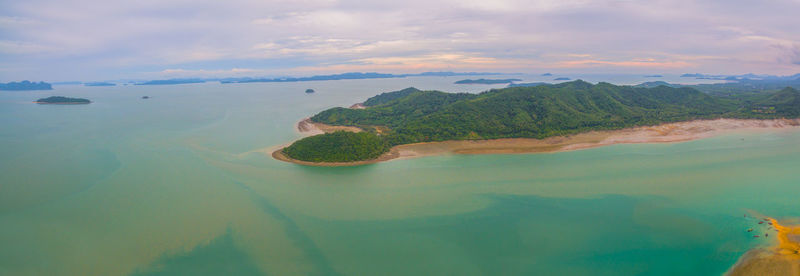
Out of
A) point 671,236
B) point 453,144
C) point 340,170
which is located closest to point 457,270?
point 671,236

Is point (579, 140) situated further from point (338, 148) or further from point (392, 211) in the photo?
point (392, 211)

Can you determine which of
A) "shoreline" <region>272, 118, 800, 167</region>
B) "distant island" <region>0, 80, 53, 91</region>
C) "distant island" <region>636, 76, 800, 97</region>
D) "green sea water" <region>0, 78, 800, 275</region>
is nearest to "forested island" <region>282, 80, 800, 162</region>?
"shoreline" <region>272, 118, 800, 167</region>

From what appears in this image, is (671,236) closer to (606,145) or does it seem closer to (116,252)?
(606,145)

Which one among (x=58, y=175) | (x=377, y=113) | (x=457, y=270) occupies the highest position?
(x=377, y=113)

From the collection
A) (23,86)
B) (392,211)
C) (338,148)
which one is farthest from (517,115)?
(23,86)

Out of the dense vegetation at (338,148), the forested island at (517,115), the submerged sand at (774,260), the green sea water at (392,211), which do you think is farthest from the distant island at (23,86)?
the submerged sand at (774,260)
